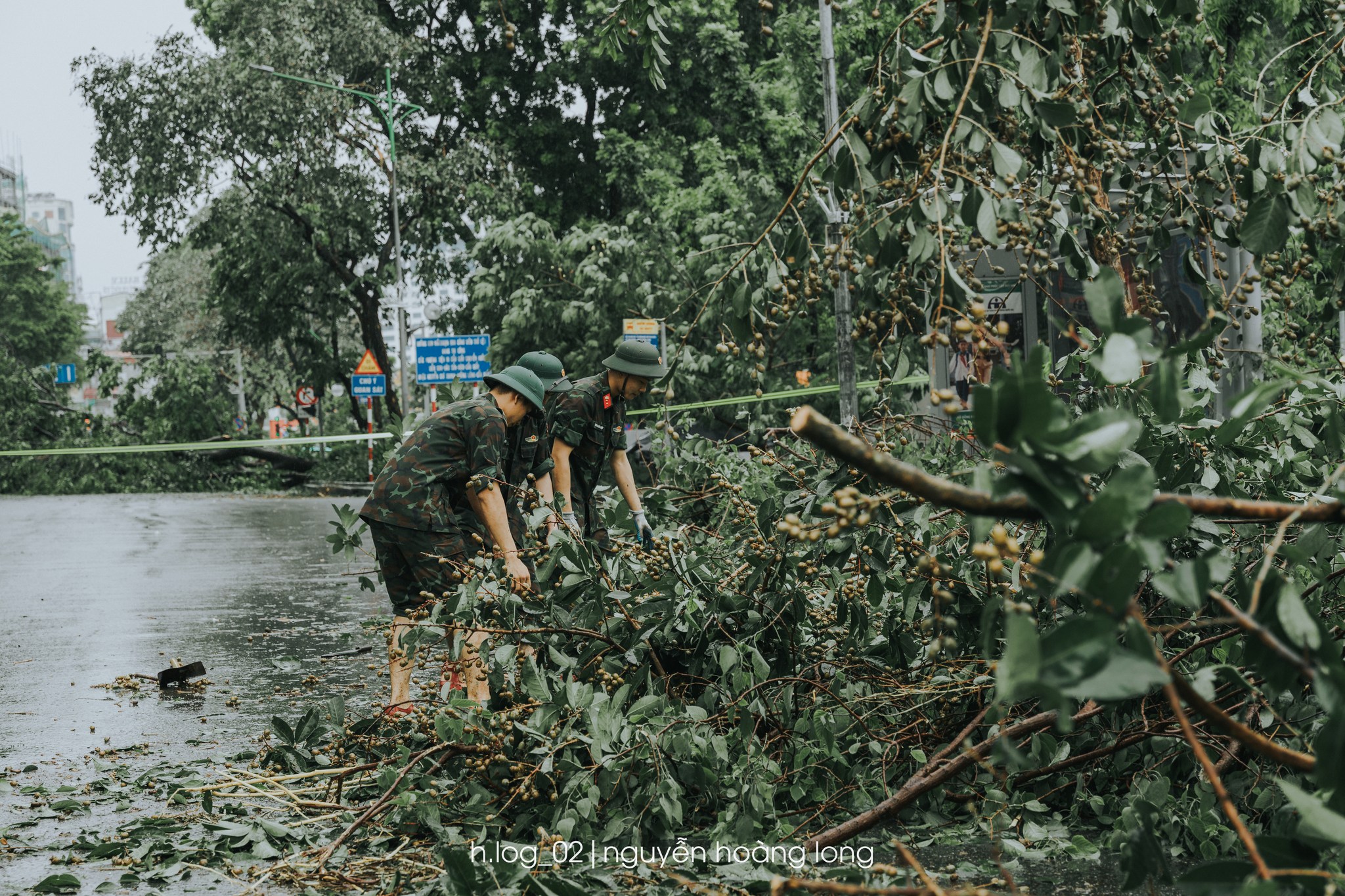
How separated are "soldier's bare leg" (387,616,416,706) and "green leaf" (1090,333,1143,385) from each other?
10.9 ft

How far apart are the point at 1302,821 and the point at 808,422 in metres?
0.76

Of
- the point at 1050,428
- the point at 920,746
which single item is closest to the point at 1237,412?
the point at 1050,428

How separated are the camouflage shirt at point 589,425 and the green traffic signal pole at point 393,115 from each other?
20.4m

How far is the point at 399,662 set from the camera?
4883 mm

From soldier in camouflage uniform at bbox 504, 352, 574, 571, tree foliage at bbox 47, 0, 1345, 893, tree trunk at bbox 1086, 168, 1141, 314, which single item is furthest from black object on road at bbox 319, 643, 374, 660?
tree trunk at bbox 1086, 168, 1141, 314

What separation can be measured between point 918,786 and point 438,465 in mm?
3047

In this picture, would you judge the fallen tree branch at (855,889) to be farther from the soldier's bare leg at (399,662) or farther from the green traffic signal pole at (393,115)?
the green traffic signal pole at (393,115)

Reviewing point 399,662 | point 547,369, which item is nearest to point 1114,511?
point 399,662

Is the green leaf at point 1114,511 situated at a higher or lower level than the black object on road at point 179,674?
higher

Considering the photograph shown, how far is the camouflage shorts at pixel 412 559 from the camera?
5.80 m

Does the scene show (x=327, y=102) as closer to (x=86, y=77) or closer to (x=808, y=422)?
(x=86, y=77)

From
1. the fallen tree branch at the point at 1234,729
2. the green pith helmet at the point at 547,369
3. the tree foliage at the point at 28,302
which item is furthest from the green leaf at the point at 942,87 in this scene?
the tree foliage at the point at 28,302

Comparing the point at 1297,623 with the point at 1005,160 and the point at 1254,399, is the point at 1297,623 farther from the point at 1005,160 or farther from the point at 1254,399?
the point at 1005,160

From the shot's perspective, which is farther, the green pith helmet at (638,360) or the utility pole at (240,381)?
the utility pole at (240,381)
